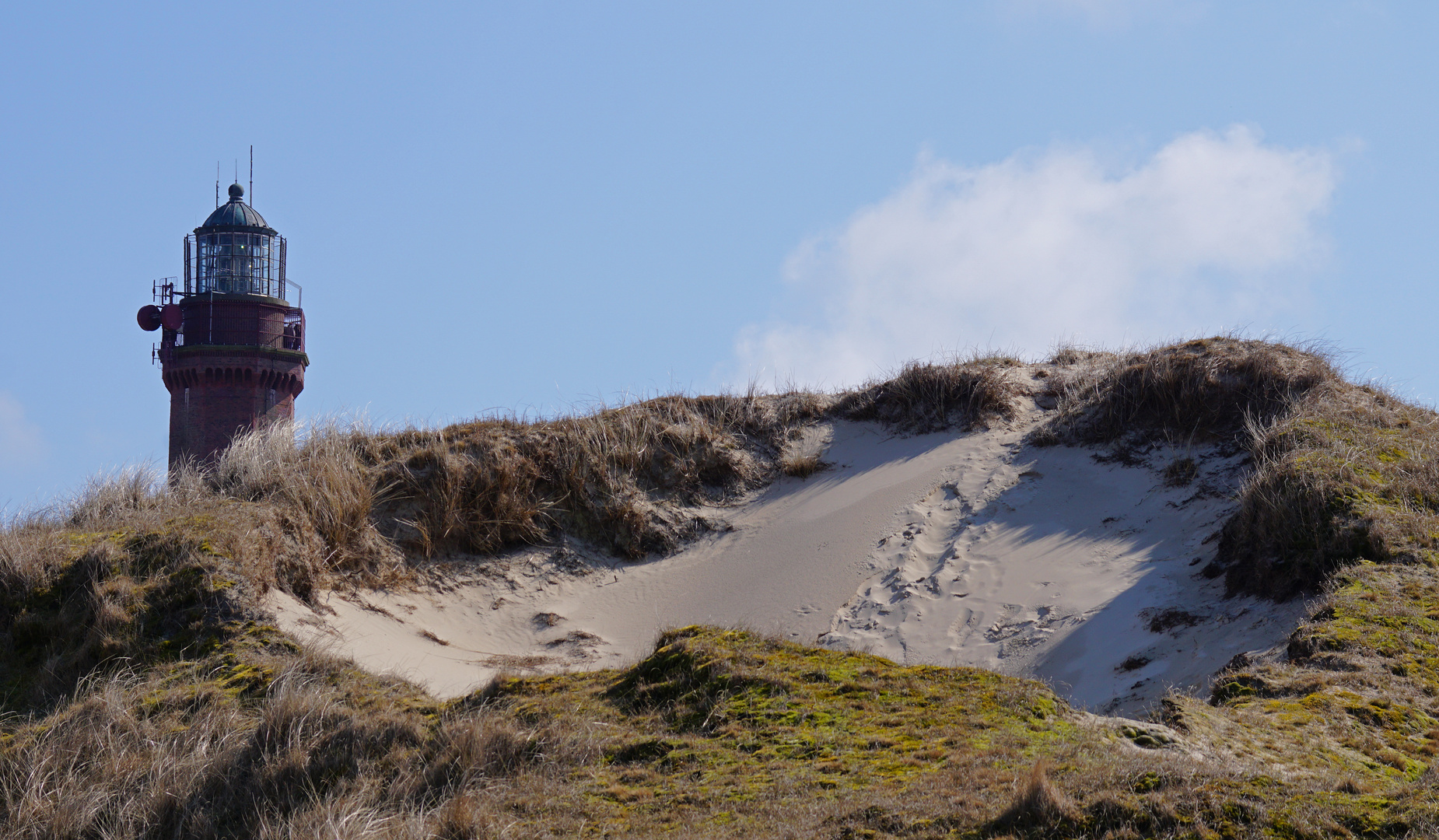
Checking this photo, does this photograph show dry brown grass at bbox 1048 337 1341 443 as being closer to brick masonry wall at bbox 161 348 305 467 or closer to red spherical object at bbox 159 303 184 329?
brick masonry wall at bbox 161 348 305 467

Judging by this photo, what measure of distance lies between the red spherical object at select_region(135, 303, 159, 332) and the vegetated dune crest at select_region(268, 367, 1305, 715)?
1126 inches

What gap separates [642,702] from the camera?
5.84 m

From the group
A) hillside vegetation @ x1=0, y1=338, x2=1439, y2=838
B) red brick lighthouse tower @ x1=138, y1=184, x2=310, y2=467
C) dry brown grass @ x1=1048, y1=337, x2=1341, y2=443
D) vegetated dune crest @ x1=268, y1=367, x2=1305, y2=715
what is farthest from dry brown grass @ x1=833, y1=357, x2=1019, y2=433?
red brick lighthouse tower @ x1=138, y1=184, x2=310, y2=467

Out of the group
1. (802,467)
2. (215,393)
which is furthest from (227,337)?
(802,467)

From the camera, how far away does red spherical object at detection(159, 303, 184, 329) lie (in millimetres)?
33781

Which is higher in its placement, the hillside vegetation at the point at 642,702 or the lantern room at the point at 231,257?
the lantern room at the point at 231,257

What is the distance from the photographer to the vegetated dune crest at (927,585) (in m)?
7.58

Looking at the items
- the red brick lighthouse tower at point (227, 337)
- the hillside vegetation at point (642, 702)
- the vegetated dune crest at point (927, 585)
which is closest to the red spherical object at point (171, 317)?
Answer: the red brick lighthouse tower at point (227, 337)

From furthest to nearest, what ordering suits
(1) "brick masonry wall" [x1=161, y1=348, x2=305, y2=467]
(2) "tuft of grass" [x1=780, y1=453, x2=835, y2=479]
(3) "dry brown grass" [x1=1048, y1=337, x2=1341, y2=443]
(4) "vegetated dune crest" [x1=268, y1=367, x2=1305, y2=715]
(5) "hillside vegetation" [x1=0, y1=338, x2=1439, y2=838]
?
1. (1) "brick masonry wall" [x1=161, y1=348, x2=305, y2=467]
2. (2) "tuft of grass" [x1=780, y1=453, x2=835, y2=479]
3. (3) "dry brown grass" [x1=1048, y1=337, x2=1341, y2=443]
4. (4) "vegetated dune crest" [x1=268, y1=367, x2=1305, y2=715]
5. (5) "hillside vegetation" [x1=0, y1=338, x2=1439, y2=838]

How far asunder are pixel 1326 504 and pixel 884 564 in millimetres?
3479

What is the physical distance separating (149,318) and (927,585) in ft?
104

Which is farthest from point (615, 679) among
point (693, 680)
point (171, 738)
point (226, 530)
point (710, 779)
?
point (226, 530)

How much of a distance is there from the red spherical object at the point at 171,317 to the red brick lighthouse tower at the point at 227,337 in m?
0.02

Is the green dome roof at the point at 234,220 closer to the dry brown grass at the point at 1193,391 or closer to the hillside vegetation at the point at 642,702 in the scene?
the hillside vegetation at the point at 642,702
